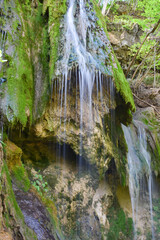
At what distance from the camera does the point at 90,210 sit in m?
7.14

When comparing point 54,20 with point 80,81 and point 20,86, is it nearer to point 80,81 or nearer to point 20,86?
point 80,81

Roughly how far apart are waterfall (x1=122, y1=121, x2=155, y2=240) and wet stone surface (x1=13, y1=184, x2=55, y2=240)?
483cm

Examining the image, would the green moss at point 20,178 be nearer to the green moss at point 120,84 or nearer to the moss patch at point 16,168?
the moss patch at point 16,168

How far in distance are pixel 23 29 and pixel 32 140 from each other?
3292 millimetres

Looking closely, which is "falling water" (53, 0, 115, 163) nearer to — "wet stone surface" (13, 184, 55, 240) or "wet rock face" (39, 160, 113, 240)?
"wet rock face" (39, 160, 113, 240)

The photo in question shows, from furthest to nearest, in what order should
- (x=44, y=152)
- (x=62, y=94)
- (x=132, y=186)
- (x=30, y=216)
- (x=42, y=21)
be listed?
1. (x=132, y=186)
2. (x=42, y=21)
3. (x=44, y=152)
4. (x=62, y=94)
5. (x=30, y=216)

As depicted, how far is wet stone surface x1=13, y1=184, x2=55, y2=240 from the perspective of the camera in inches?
140

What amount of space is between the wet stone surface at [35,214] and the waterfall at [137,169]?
483cm

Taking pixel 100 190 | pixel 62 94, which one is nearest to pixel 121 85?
pixel 62 94

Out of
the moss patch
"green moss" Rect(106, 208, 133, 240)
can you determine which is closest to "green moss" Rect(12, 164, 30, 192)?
the moss patch

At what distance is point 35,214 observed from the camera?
3.92m

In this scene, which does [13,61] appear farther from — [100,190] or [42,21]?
[100,190]

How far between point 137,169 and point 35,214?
5.79 meters

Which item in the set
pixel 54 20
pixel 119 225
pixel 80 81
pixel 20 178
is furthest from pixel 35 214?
pixel 54 20
